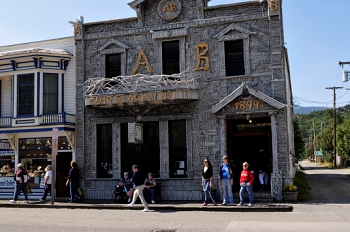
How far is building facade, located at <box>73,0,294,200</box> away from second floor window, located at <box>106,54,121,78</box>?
0.05 m

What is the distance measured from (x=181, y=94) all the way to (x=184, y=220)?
6.26 meters

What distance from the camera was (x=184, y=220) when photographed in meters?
13.0

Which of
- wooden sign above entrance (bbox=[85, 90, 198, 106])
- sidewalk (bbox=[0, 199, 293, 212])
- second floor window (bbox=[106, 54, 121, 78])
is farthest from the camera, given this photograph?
second floor window (bbox=[106, 54, 121, 78])

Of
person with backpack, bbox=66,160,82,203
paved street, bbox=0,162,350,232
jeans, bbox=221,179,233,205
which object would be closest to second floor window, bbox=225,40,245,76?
jeans, bbox=221,179,233,205

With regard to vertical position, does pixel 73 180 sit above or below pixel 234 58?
below

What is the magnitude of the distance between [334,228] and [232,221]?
2.90 meters

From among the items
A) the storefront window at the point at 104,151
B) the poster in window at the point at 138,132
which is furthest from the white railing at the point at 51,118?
the poster in window at the point at 138,132

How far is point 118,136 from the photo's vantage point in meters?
19.8

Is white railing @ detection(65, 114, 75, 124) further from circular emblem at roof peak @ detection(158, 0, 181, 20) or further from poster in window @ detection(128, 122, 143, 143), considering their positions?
circular emblem at roof peak @ detection(158, 0, 181, 20)

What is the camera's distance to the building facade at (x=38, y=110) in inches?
792

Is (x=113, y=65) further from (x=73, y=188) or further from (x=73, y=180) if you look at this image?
(x=73, y=188)

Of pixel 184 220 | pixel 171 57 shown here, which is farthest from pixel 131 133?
pixel 184 220

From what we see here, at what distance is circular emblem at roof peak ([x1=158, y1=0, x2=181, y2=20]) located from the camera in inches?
764

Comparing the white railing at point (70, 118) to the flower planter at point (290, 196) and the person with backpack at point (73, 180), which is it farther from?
the flower planter at point (290, 196)
